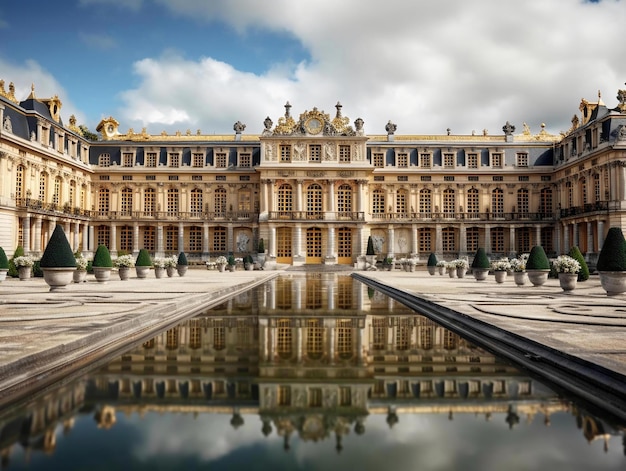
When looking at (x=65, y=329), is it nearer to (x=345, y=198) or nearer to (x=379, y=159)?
(x=345, y=198)

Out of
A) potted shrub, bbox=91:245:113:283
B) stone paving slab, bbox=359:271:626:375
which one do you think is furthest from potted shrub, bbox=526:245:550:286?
potted shrub, bbox=91:245:113:283

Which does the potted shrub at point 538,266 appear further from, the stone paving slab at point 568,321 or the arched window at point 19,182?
the arched window at point 19,182

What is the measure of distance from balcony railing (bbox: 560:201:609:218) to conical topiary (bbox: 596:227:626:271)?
83.8ft

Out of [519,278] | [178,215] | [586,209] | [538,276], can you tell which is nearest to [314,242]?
[178,215]

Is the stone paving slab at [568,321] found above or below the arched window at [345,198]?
below

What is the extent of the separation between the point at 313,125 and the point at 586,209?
2290 cm

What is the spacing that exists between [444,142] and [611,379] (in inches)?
1848

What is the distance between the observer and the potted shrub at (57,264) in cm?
1633

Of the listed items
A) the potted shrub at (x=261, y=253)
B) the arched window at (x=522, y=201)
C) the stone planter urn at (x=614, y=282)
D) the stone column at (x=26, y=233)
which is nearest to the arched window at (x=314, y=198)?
the potted shrub at (x=261, y=253)

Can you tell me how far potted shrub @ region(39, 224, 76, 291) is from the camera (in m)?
16.3

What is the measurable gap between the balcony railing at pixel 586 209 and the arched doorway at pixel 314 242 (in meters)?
20.7

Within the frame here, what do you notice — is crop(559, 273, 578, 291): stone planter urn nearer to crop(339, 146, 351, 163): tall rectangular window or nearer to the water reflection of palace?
the water reflection of palace

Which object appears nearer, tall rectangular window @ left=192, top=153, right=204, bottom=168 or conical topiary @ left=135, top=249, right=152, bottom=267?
conical topiary @ left=135, top=249, right=152, bottom=267

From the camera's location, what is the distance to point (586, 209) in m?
40.6
